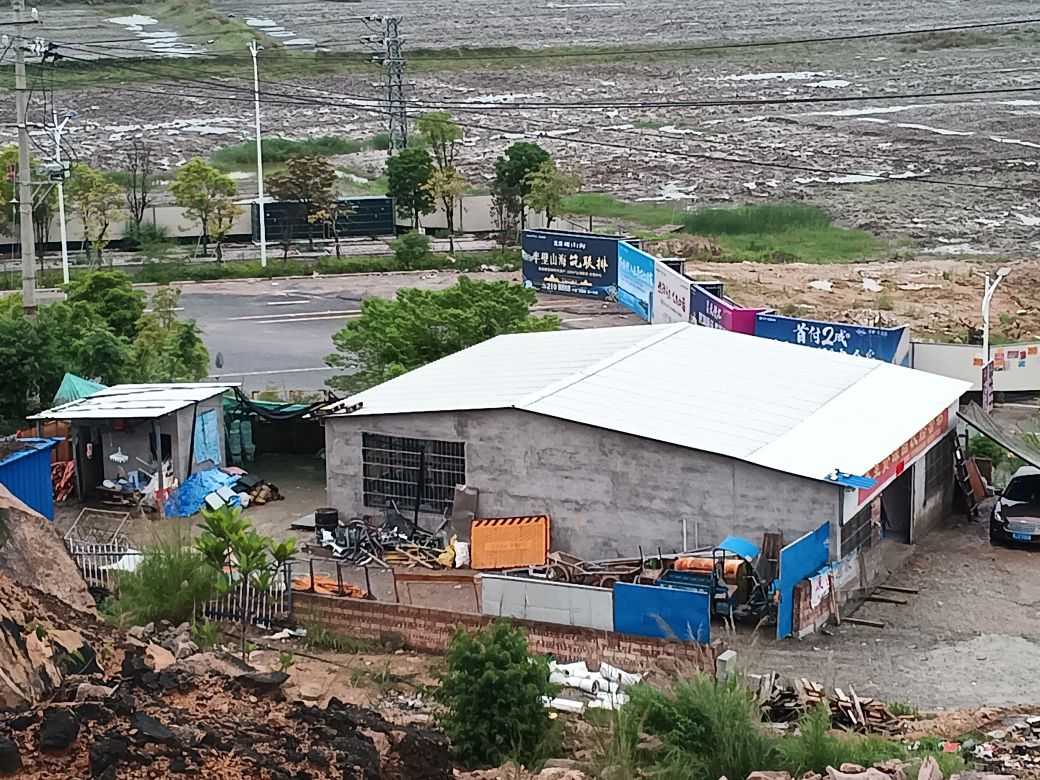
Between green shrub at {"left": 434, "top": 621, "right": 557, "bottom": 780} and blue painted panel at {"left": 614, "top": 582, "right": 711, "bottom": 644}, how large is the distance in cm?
347

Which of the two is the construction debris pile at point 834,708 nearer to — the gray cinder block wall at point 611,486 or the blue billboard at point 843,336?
the gray cinder block wall at point 611,486

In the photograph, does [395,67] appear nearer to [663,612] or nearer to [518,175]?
[518,175]

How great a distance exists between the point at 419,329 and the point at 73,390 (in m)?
6.62

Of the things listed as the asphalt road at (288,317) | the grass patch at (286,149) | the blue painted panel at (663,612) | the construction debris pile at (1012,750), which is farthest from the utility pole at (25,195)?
the grass patch at (286,149)

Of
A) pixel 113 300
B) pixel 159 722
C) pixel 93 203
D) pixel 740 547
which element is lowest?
pixel 740 547

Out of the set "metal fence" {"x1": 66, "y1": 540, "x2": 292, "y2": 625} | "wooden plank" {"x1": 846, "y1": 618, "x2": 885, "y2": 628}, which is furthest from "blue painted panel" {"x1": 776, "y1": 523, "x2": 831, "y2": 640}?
"metal fence" {"x1": 66, "y1": 540, "x2": 292, "y2": 625}

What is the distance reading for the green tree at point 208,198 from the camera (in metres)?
55.1

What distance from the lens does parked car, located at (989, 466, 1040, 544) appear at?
24906 millimetres

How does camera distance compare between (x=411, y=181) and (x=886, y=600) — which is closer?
(x=886, y=600)

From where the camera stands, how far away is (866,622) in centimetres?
2191

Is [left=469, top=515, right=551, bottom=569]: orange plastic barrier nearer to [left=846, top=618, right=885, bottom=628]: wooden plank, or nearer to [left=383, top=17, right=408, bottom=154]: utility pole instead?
[left=846, top=618, right=885, bottom=628]: wooden plank

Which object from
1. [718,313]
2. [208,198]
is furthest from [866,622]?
[208,198]

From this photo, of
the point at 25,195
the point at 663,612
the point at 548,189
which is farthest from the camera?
the point at 548,189

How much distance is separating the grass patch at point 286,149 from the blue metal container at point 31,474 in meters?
57.6
